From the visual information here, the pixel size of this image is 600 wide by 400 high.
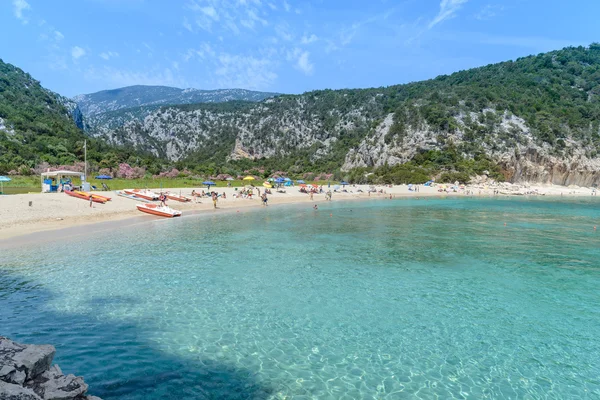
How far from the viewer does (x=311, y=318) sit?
8.88 m

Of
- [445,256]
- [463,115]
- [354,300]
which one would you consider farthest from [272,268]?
[463,115]

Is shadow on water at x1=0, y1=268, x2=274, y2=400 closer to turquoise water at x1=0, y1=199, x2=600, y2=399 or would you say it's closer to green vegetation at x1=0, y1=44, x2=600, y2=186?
turquoise water at x1=0, y1=199, x2=600, y2=399

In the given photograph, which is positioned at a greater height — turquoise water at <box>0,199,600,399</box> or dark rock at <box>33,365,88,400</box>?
dark rock at <box>33,365,88,400</box>

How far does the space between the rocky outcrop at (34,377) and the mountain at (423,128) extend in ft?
240

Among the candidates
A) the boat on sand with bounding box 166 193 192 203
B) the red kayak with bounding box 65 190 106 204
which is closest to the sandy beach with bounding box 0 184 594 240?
the red kayak with bounding box 65 190 106 204

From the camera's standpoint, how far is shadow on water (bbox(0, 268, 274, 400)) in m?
5.82

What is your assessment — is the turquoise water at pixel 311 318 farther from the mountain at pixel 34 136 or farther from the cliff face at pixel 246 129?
the cliff face at pixel 246 129

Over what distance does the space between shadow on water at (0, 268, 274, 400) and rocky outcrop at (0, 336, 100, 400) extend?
4.20 feet

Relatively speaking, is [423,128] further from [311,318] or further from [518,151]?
[311,318]

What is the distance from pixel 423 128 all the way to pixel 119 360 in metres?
83.7

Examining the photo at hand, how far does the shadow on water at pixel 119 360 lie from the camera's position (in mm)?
5816

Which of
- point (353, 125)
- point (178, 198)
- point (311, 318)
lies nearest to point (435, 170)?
point (353, 125)

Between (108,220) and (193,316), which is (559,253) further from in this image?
(108,220)

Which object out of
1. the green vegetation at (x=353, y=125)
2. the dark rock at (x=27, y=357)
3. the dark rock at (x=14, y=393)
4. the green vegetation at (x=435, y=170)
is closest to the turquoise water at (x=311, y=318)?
the dark rock at (x=27, y=357)
